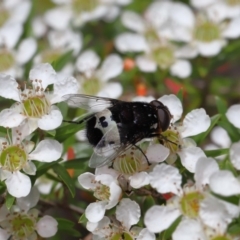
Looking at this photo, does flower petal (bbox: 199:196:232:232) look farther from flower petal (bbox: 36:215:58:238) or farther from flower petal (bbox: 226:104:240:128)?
flower petal (bbox: 36:215:58:238)

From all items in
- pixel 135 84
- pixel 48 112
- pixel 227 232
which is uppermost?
pixel 48 112

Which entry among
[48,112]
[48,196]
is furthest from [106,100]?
[48,196]

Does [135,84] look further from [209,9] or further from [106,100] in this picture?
[106,100]

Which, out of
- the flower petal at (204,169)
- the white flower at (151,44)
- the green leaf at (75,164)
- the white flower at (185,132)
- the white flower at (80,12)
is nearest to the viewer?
the flower petal at (204,169)

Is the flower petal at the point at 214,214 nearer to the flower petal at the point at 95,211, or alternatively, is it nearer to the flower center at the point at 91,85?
the flower petal at the point at 95,211

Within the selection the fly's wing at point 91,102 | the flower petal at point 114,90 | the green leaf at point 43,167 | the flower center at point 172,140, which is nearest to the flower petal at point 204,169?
the flower center at point 172,140

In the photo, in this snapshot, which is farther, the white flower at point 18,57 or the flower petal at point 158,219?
the white flower at point 18,57

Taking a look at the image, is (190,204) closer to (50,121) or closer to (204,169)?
(204,169)
